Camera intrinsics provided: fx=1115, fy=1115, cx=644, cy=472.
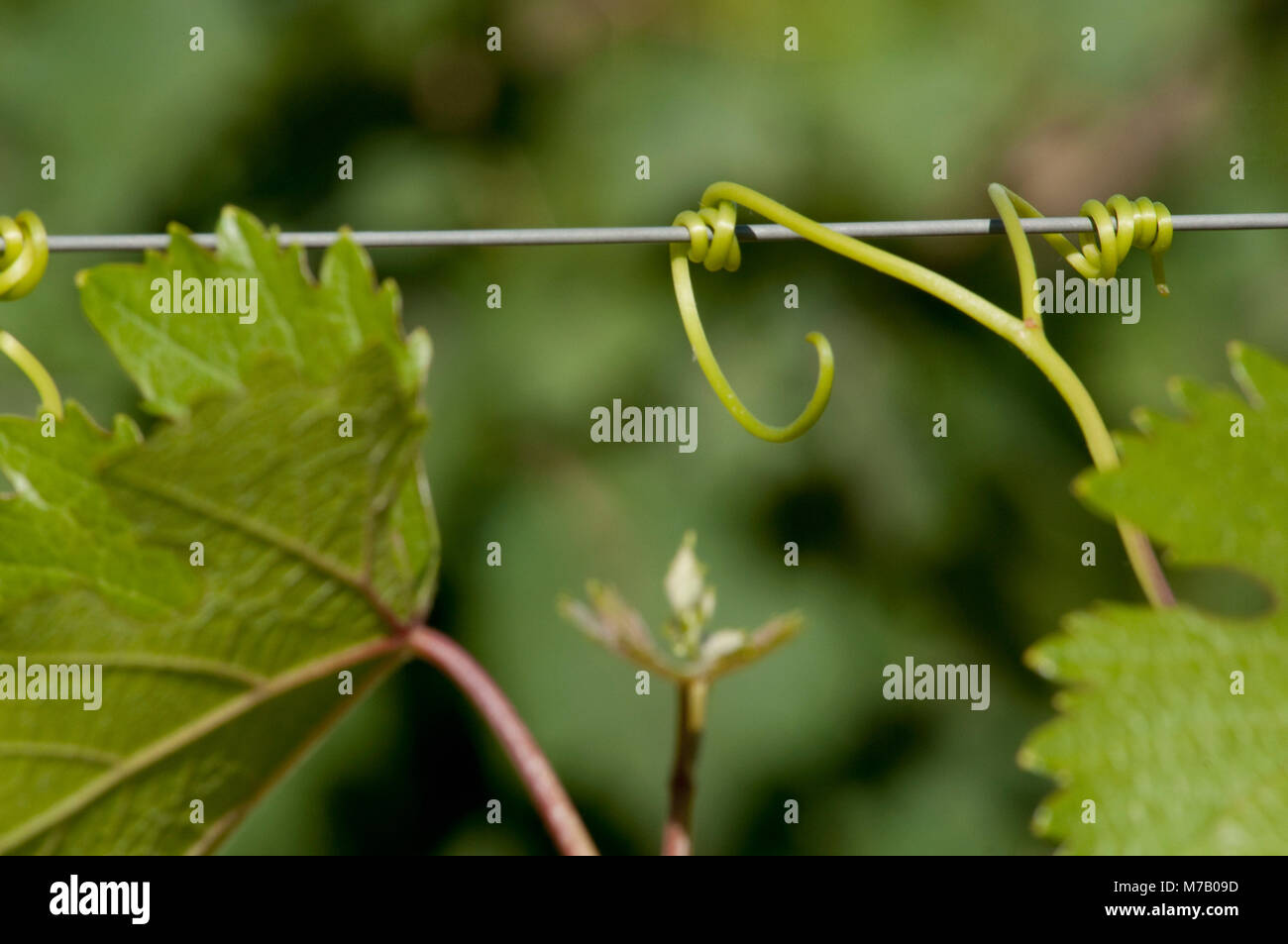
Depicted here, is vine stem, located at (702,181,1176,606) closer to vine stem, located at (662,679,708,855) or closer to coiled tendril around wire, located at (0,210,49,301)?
vine stem, located at (662,679,708,855)

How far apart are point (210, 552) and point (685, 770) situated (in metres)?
0.20

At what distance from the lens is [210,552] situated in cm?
43

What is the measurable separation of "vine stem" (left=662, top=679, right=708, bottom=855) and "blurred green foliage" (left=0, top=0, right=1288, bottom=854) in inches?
35.6

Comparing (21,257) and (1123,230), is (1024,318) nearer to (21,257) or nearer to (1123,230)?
(1123,230)

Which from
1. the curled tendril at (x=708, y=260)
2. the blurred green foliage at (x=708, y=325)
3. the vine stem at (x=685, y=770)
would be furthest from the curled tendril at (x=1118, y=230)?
the blurred green foliage at (x=708, y=325)

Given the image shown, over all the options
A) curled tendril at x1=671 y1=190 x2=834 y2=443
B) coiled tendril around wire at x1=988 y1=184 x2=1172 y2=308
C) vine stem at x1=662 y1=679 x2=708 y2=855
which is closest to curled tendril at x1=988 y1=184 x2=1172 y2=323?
coiled tendril around wire at x1=988 y1=184 x2=1172 y2=308

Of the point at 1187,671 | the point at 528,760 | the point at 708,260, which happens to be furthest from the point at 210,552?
the point at 1187,671

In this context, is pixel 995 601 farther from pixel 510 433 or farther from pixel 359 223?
pixel 359 223

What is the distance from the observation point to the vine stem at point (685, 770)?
403mm

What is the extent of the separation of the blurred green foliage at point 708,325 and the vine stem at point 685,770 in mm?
904

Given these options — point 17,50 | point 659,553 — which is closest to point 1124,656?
point 659,553

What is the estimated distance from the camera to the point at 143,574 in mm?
441

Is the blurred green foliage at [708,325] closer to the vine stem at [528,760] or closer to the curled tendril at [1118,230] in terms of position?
the curled tendril at [1118,230]

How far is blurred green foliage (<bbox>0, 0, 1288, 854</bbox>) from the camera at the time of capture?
1336mm
